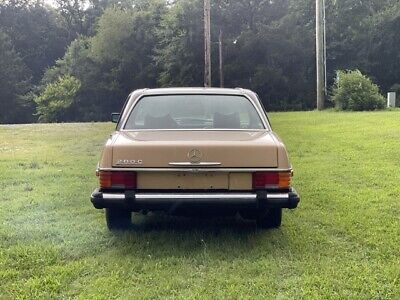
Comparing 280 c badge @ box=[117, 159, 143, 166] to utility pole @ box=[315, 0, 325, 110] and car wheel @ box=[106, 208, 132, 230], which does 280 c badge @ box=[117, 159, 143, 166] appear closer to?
car wheel @ box=[106, 208, 132, 230]

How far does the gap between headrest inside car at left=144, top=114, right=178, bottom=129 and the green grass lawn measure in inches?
42.5

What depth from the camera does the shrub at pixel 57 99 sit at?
1711 inches

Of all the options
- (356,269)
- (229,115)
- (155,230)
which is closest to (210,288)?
(356,269)

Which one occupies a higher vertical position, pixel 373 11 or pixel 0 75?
pixel 373 11

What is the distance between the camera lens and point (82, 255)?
431 centimetres

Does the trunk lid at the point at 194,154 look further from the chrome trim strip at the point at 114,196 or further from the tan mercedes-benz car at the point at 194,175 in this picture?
the chrome trim strip at the point at 114,196

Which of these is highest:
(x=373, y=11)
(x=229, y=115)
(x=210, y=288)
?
(x=373, y=11)

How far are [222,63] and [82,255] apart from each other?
38.4 metres

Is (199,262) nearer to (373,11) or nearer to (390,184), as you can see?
(390,184)

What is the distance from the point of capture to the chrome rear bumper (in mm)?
4203

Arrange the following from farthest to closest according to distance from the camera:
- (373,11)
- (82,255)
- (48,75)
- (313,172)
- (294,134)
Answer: (48,75), (373,11), (294,134), (313,172), (82,255)

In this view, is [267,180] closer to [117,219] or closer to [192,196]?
[192,196]

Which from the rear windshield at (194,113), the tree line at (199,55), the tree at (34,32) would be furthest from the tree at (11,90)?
the rear windshield at (194,113)

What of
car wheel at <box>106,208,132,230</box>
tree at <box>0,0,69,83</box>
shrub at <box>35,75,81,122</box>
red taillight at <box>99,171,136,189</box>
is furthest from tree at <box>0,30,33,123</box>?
red taillight at <box>99,171,136,189</box>
